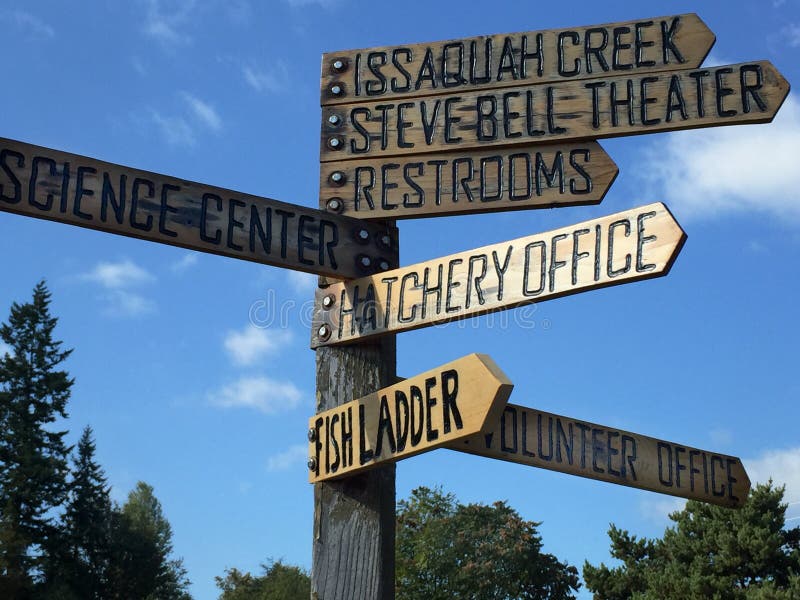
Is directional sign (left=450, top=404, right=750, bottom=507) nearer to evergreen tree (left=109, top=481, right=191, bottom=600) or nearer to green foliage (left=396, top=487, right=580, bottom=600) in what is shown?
green foliage (left=396, top=487, right=580, bottom=600)

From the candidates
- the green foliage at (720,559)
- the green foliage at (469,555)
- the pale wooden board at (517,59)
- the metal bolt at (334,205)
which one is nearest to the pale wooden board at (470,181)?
the metal bolt at (334,205)

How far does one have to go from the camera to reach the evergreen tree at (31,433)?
4272 centimetres

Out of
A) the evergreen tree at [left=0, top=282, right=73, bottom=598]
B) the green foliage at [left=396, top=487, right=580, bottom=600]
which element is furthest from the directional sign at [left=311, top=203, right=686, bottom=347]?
the evergreen tree at [left=0, top=282, right=73, bottom=598]

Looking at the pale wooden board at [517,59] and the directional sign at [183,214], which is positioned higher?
the pale wooden board at [517,59]

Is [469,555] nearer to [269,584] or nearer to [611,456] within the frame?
[269,584]

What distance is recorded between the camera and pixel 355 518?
4605 mm

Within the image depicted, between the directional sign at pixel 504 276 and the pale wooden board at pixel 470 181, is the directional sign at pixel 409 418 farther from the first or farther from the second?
the pale wooden board at pixel 470 181

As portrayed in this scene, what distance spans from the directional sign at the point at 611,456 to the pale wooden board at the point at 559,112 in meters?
1.38

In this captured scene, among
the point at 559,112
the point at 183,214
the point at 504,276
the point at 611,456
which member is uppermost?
the point at 559,112

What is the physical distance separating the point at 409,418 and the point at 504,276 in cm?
75

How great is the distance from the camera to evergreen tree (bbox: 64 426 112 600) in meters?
45.0

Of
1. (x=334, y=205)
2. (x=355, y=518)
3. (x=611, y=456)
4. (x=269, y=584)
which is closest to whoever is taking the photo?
(x=355, y=518)

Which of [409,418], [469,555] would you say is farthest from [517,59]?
[469,555]

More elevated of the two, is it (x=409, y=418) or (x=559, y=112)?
(x=559, y=112)
